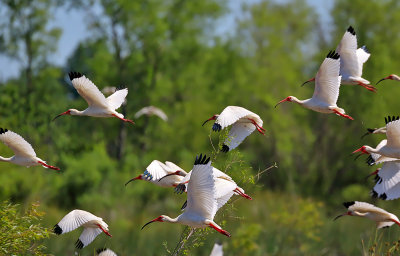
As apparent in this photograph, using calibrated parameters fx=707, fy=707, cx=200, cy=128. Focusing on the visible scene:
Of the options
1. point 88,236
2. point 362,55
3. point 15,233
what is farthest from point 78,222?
point 362,55

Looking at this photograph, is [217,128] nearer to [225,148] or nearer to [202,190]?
[225,148]

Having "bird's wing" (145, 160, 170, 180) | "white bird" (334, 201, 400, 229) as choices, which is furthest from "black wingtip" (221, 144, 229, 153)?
"white bird" (334, 201, 400, 229)

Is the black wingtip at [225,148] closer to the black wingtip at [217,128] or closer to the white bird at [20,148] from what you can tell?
the black wingtip at [217,128]

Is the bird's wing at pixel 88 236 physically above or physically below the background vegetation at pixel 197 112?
above

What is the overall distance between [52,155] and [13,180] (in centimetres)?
359

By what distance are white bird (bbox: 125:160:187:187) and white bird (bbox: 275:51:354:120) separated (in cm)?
150

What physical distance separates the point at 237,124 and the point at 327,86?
130cm

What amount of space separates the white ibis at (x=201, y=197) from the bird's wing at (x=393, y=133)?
2302 mm

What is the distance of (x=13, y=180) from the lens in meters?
19.2

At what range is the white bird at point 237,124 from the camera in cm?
807

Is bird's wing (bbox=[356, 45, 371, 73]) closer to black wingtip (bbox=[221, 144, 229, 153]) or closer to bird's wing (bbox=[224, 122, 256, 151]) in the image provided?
bird's wing (bbox=[224, 122, 256, 151])

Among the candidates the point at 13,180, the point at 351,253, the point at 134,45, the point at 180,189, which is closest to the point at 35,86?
the point at 134,45

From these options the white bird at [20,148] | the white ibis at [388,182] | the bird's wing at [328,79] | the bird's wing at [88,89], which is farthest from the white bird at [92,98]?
the white ibis at [388,182]

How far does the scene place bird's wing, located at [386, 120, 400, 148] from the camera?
795cm
